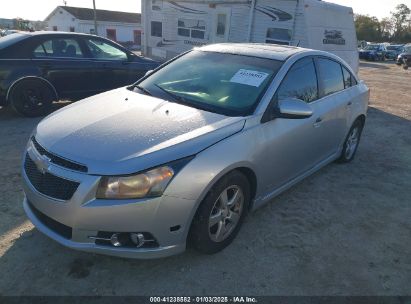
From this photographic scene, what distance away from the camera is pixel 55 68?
697 cm

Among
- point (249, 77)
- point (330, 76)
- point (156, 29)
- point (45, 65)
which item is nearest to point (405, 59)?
point (156, 29)

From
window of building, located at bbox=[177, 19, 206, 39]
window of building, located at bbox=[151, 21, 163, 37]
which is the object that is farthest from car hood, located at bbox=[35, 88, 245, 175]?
window of building, located at bbox=[151, 21, 163, 37]

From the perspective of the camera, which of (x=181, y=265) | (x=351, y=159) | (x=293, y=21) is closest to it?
(x=181, y=265)

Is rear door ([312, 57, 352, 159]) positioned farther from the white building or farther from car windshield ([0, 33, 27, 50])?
the white building

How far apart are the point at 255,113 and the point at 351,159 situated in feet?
10.1

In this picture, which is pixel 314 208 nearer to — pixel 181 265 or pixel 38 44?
pixel 181 265

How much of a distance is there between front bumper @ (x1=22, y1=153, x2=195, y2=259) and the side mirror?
1.22 metres

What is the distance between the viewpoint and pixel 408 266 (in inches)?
127

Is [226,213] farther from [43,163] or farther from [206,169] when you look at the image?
[43,163]

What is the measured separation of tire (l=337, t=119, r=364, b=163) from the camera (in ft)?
17.3

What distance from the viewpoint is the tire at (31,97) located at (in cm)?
662

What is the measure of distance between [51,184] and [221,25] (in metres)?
11.9

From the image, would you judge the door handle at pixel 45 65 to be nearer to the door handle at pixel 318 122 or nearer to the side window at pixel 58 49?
the side window at pixel 58 49

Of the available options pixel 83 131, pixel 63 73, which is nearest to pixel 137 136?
pixel 83 131
